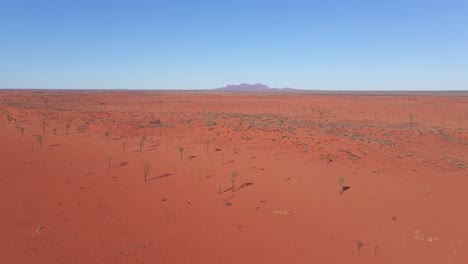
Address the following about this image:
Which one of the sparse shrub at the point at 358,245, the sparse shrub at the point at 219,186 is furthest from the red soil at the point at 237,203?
the sparse shrub at the point at 219,186

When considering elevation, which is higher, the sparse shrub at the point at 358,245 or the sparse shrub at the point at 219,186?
the sparse shrub at the point at 219,186

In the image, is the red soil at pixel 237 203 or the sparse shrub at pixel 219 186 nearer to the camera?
the red soil at pixel 237 203

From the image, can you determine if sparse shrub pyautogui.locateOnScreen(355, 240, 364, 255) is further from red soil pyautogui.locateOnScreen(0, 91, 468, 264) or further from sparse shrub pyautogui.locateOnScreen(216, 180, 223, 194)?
sparse shrub pyautogui.locateOnScreen(216, 180, 223, 194)

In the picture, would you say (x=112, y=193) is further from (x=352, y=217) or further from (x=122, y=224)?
(x=352, y=217)

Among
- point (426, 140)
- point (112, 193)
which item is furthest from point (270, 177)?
point (426, 140)

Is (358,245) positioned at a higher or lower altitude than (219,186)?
lower

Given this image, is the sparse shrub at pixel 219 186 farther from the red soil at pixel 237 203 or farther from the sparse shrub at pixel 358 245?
the sparse shrub at pixel 358 245

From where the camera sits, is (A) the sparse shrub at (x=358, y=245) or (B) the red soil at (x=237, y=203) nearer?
(B) the red soil at (x=237, y=203)

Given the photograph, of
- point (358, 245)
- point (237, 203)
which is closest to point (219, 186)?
point (237, 203)

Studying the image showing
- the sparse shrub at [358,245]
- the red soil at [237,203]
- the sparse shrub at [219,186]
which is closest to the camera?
the red soil at [237,203]

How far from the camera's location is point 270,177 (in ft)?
30.2

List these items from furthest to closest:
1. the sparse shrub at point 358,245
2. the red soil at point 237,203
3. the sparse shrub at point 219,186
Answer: the sparse shrub at point 219,186 < the sparse shrub at point 358,245 < the red soil at point 237,203

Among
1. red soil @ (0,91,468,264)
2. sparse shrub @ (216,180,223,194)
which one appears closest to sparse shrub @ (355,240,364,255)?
red soil @ (0,91,468,264)

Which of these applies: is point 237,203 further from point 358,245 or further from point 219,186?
point 358,245
